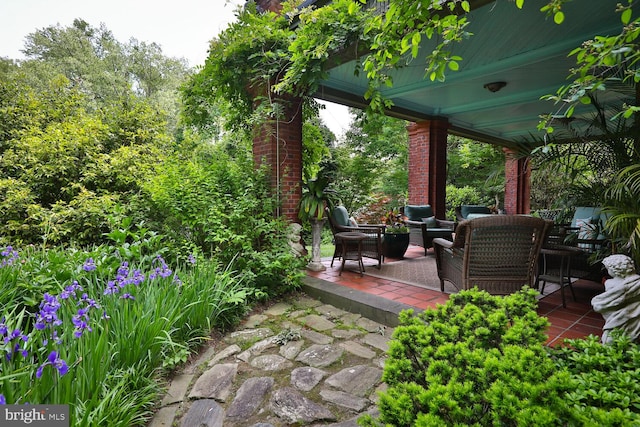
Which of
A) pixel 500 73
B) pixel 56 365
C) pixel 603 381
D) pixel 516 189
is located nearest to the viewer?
pixel 603 381

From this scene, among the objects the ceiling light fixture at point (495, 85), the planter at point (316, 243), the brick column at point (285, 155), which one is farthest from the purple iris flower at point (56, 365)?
the ceiling light fixture at point (495, 85)

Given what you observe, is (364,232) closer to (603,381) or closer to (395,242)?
(395,242)

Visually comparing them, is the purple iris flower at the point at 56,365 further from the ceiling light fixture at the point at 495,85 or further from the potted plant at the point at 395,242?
the ceiling light fixture at the point at 495,85

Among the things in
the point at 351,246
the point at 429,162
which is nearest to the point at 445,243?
the point at 351,246

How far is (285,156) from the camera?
411 centimetres

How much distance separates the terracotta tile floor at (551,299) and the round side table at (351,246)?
0.18m

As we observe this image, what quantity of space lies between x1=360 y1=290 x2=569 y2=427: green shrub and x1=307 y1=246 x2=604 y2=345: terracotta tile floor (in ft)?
3.91

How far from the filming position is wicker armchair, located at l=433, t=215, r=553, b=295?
2424 mm

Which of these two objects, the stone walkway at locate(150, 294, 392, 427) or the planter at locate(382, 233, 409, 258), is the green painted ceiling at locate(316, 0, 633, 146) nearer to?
the planter at locate(382, 233, 409, 258)

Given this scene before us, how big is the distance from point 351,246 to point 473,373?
311 centimetres

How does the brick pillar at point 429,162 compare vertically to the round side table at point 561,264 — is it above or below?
above

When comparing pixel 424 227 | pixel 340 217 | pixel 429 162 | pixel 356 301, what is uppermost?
pixel 429 162

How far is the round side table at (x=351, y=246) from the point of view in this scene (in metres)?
3.97

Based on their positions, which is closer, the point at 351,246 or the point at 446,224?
the point at 351,246
